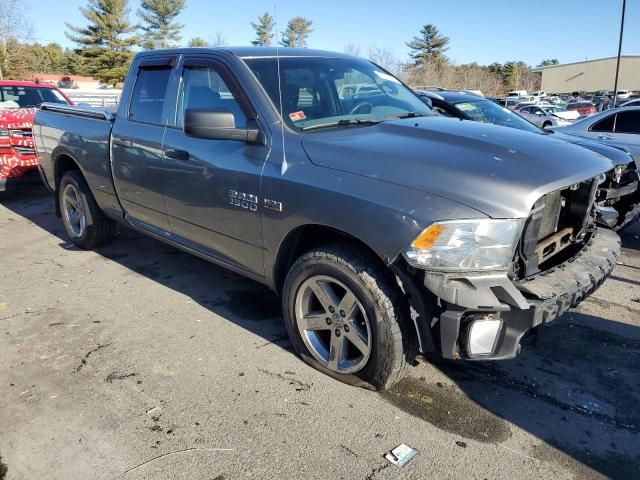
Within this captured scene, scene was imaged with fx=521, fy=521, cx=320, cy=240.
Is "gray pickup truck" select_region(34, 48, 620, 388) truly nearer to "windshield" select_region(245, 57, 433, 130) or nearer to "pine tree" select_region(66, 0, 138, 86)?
"windshield" select_region(245, 57, 433, 130)

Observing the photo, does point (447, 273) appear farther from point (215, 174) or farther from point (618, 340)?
point (618, 340)

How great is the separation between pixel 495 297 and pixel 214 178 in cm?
197

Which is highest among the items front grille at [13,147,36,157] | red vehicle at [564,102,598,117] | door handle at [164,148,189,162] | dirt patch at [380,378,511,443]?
door handle at [164,148,189,162]

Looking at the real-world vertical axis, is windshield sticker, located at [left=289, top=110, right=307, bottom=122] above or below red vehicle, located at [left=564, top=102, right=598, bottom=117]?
above

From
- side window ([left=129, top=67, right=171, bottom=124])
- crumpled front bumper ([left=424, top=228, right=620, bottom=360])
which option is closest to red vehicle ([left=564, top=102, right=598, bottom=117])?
side window ([left=129, top=67, right=171, bottom=124])

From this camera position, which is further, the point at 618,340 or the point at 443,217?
the point at 618,340

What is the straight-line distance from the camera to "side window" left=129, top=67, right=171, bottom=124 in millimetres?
4164

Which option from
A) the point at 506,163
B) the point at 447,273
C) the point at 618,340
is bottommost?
the point at 618,340

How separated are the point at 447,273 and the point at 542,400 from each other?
44.4 inches

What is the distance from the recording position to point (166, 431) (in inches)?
108

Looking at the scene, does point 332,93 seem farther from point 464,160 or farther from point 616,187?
point 616,187

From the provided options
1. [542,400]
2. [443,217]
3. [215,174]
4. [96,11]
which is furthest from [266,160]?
[96,11]

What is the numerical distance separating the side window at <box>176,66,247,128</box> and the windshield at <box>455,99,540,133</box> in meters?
4.37

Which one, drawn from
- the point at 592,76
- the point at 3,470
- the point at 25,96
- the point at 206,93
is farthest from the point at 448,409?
the point at 592,76
